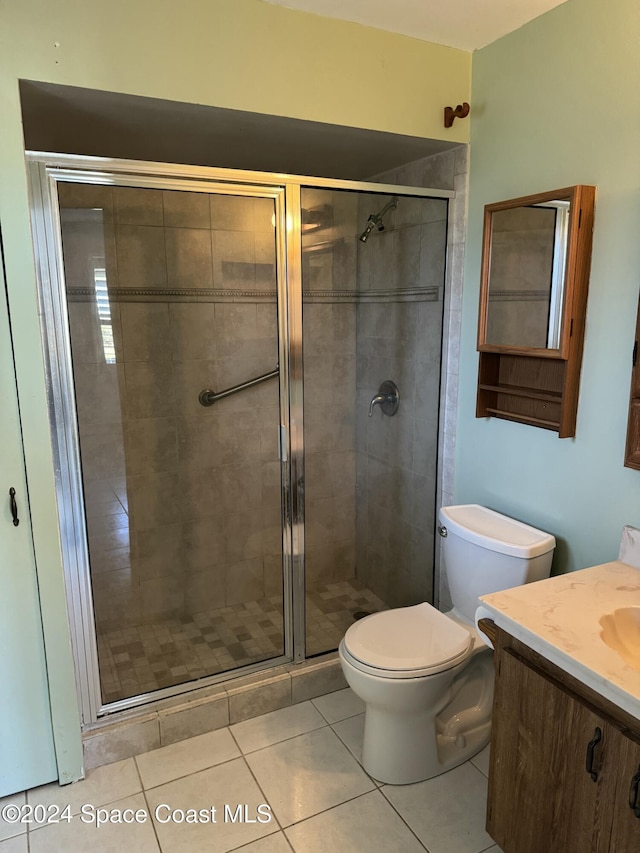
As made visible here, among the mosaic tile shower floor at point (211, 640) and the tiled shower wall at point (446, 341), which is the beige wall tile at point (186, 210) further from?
the mosaic tile shower floor at point (211, 640)

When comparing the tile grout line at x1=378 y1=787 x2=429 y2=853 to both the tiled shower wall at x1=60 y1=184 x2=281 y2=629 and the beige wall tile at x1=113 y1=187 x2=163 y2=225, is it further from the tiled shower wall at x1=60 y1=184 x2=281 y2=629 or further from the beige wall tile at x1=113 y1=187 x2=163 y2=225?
the beige wall tile at x1=113 y1=187 x2=163 y2=225

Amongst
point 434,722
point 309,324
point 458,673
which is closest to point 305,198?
point 309,324

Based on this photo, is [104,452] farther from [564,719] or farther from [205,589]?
[564,719]

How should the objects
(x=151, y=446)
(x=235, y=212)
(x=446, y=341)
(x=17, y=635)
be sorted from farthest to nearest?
(x=151, y=446)
(x=446, y=341)
(x=235, y=212)
(x=17, y=635)

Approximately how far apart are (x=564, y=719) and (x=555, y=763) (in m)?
0.13

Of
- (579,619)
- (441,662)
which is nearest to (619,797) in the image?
(579,619)

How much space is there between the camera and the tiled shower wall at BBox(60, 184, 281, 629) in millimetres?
2326

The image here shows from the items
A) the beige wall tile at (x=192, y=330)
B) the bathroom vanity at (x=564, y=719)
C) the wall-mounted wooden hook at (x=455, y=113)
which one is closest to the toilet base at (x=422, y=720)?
the bathroom vanity at (x=564, y=719)

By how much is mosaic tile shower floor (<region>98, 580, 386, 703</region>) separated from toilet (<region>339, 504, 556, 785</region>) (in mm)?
562

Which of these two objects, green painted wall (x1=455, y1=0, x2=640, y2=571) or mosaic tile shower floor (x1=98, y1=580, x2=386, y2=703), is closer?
green painted wall (x1=455, y1=0, x2=640, y2=571)

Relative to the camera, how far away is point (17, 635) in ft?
6.09

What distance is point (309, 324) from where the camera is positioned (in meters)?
2.63

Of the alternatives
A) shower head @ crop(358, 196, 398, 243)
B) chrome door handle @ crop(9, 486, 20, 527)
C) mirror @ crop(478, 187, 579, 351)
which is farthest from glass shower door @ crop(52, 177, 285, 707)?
mirror @ crop(478, 187, 579, 351)

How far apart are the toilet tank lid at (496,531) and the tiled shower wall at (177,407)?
74 cm
